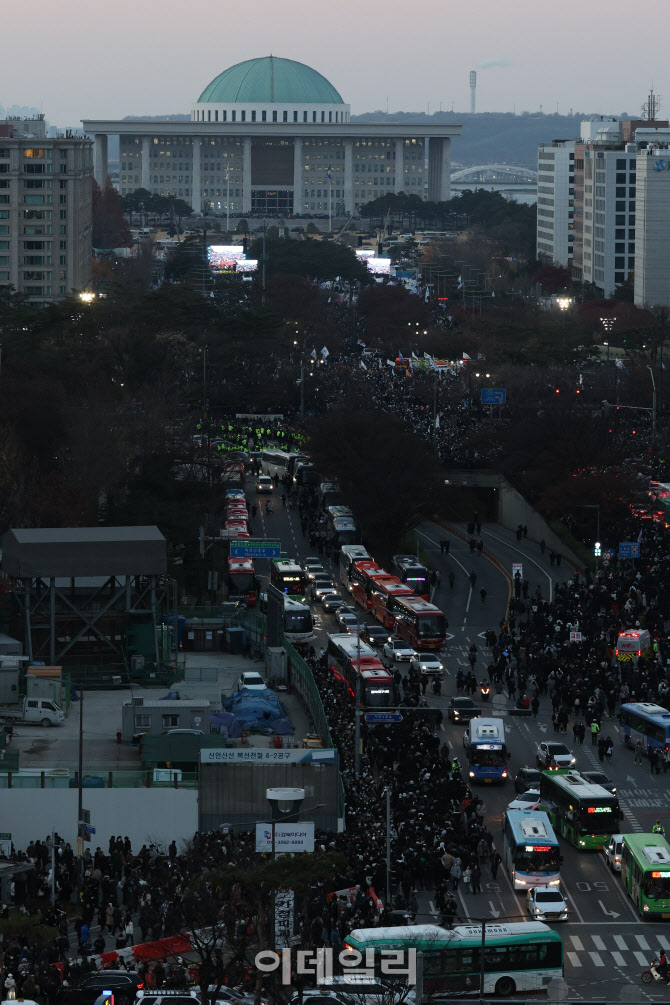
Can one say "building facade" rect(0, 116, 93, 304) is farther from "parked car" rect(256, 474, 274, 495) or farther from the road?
the road

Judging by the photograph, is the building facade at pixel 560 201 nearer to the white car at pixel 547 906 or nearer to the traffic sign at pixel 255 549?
the traffic sign at pixel 255 549

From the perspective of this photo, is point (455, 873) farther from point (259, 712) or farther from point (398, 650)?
point (398, 650)

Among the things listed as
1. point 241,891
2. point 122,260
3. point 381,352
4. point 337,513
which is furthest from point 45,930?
point 122,260

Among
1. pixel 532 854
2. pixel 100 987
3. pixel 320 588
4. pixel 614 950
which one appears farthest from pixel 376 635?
pixel 100 987

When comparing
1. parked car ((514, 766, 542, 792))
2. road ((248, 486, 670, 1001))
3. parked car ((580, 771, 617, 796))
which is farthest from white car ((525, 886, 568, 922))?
parked car ((514, 766, 542, 792))

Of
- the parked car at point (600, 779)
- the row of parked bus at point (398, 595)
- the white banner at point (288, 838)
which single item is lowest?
the parked car at point (600, 779)

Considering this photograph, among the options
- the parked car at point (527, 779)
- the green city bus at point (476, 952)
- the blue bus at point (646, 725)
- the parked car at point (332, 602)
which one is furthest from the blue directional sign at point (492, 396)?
the green city bus at point (476, 952)
